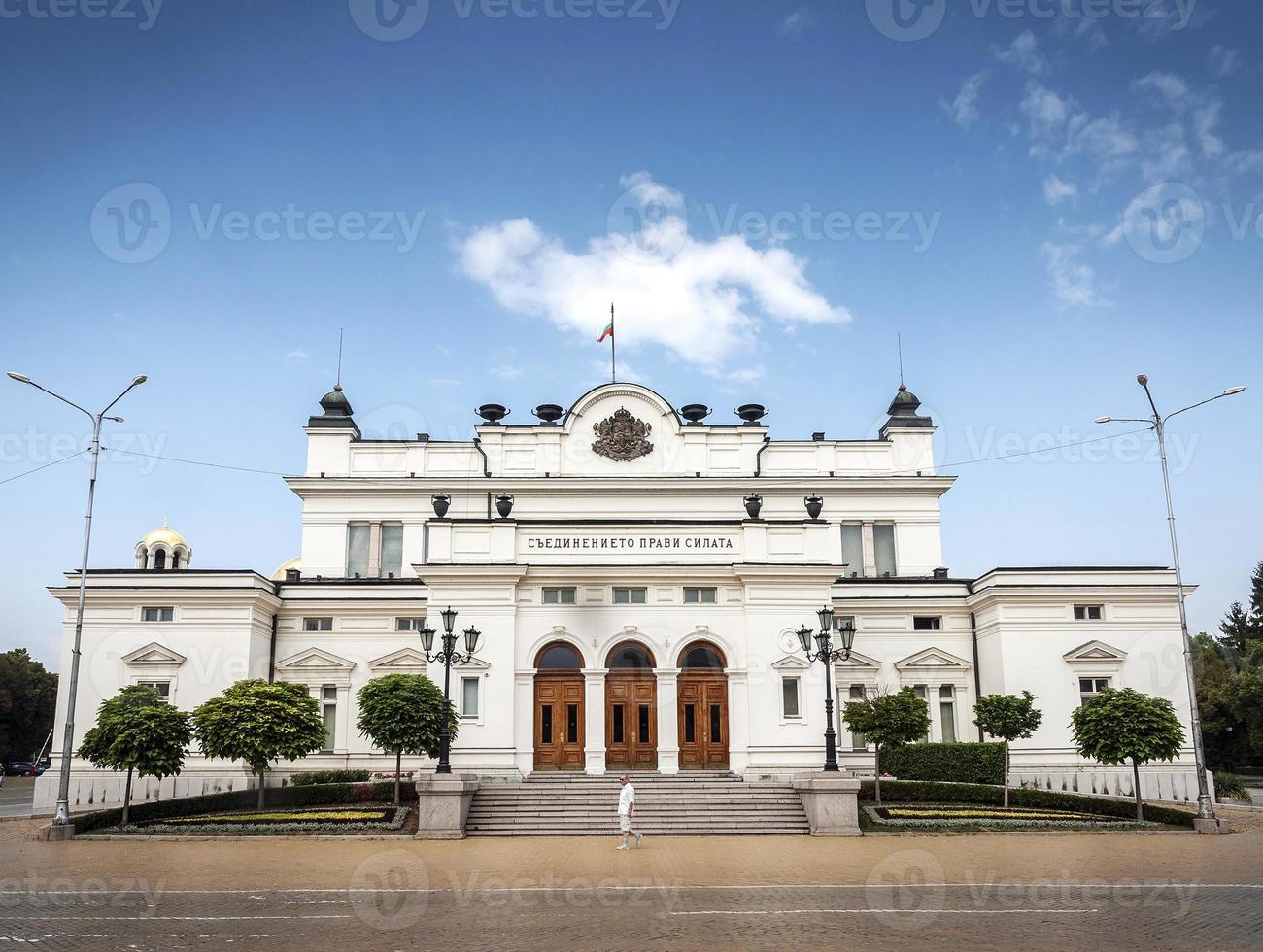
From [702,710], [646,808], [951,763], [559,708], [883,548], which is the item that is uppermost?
[883,548]

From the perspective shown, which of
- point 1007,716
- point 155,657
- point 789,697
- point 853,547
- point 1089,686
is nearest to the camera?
point 1007,716

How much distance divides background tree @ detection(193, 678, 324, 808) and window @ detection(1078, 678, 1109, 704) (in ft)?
91.2

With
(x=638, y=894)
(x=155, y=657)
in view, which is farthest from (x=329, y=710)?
(x=638, y=894)

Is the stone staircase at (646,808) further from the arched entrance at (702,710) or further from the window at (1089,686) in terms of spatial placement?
the window at (1089,686)

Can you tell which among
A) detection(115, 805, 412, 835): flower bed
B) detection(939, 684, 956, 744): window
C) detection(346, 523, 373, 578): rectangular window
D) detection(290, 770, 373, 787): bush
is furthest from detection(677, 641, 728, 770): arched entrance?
detection(346, 523, 373, 578): rectangular window

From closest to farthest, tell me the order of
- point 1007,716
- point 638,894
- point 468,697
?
point 638,894
point 1007,716
point 468,697

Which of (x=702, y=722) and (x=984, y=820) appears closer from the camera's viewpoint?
(x=984, y=820)

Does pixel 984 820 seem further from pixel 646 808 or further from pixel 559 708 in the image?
pixel 559 708

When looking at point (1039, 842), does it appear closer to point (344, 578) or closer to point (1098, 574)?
point (1098, 574)

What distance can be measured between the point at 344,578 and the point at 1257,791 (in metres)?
40.3

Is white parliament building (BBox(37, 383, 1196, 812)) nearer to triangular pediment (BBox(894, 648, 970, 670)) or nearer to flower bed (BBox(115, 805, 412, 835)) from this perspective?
triangular pediment (BBox(894, 648, 970, 670))

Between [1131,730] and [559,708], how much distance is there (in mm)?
17873

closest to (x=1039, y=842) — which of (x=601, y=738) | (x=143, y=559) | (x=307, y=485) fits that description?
(x=601, y=738)

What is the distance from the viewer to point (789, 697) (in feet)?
119
